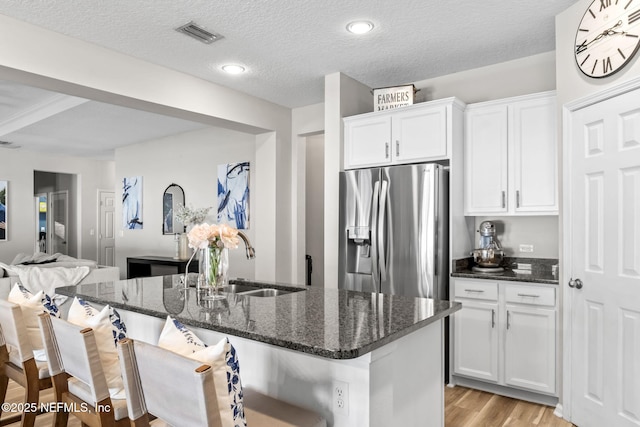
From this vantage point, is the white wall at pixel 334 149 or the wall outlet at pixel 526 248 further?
the white wall at pixel 334 149

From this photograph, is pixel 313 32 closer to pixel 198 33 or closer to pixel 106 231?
pixel 198 33

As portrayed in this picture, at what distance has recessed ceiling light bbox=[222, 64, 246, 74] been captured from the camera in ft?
12.4

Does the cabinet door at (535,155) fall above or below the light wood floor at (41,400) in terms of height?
above

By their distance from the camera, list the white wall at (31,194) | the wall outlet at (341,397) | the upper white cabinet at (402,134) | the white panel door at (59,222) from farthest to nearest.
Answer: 1. the white panel door at (59,222)
2. the white wall at (31,194)
3. the upper white cabinet at (402,134)
4. the wall outlet at (341,397)

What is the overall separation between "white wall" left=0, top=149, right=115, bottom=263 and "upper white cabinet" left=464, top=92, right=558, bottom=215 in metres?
8.04

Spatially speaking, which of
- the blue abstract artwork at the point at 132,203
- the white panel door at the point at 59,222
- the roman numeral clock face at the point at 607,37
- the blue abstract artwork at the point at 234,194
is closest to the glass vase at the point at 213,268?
the roman numeral clock face at the point at 607,37

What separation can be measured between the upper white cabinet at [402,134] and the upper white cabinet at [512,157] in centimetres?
24

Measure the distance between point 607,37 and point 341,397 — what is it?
2.50 m

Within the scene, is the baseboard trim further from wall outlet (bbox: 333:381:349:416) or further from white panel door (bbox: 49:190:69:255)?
white panel door (bbox: 49:190:69:255)

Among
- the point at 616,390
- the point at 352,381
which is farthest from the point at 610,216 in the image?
the point at 352,381

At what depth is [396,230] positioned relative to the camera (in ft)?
11.5

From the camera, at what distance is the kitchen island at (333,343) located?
1.47 meters

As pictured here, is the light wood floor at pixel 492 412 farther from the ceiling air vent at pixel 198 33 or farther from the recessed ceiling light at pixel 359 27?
the ceiling air vent at pixel 198 33

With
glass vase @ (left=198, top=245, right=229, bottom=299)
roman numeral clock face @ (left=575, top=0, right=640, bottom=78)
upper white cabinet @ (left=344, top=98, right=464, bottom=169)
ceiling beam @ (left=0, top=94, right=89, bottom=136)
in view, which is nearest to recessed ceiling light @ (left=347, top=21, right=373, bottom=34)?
upper white cabinet @ (left=344, top=98, right=464, bottom=169)
